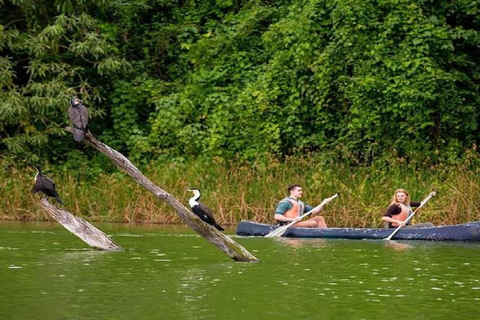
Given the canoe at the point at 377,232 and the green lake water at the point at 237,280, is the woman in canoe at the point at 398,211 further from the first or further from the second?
the green lake water at the point at 237,280

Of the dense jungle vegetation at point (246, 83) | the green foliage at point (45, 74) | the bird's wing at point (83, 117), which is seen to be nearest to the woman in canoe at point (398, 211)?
the dense jungle vegetation at point (246, 83)

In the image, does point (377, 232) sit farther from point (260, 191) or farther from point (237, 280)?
point (237, 280)

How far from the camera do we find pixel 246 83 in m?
25.9

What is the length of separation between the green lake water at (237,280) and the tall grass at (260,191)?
2.55m

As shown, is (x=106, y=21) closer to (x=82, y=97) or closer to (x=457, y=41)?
(x=82, y=97)

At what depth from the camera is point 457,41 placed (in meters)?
24.7

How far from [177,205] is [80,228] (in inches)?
99.0

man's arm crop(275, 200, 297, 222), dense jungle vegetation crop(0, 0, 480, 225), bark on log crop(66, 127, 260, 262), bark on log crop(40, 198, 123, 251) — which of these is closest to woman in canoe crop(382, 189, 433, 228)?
man's arm crop(275, 200, 297, 222)

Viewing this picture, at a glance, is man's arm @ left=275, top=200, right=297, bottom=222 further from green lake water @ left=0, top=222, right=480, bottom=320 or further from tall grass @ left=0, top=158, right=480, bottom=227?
green lake water @ left=0, top=222, right=480, bottom=320

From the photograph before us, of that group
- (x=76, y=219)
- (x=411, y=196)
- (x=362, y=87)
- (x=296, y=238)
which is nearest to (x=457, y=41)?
(x=362, y=87)

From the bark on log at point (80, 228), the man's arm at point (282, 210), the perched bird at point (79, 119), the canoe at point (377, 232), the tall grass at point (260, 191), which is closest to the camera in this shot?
the perched bird at point (79, 119)

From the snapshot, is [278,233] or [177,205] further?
[278,233]

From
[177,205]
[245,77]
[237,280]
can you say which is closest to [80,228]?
[177,205]

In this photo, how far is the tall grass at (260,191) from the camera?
66.0 feet
